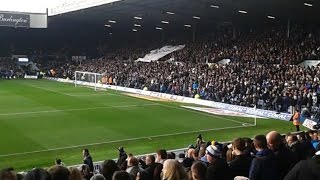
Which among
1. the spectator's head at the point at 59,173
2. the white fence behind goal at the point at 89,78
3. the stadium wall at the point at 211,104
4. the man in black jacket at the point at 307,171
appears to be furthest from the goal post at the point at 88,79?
the man in black jacket at the point at 307,171

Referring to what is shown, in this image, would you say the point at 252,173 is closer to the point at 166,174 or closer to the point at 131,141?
the point at 166,174

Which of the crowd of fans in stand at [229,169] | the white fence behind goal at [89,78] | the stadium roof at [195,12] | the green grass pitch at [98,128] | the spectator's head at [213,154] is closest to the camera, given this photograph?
the crowd of fans in stand at [229,169]

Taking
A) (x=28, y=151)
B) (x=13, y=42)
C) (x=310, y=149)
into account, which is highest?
(x=13, y=42)

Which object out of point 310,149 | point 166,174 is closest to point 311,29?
point 310,149

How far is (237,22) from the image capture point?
5559cm

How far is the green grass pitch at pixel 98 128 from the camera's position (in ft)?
58.3

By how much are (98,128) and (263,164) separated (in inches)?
672

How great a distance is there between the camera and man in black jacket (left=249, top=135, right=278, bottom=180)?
6.29 meters

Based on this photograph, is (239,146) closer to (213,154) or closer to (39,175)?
(213,154)

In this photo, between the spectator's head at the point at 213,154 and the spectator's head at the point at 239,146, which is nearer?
the spectator's head at the point at 213,154

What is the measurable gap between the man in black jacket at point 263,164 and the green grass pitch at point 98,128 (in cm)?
1087

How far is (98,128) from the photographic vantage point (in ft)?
74.5

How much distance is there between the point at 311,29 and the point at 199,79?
15940 mm

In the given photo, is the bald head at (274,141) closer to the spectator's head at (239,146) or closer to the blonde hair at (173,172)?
the spectator's head at (239,146)
